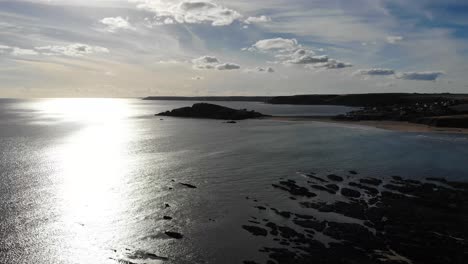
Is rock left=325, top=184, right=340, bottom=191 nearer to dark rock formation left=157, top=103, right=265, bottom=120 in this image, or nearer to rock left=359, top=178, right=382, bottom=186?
rock left=359, top=178, right=382, bottom=186

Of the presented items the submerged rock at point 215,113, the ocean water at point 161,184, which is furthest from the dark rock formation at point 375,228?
the submerged rock at point 215,113

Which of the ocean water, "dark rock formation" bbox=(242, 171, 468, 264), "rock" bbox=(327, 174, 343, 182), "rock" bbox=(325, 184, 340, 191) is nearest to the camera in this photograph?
"dark rock formation" bbox=(242, 171, 468, 264)

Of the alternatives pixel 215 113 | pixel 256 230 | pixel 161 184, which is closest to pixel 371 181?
pixel 256 230

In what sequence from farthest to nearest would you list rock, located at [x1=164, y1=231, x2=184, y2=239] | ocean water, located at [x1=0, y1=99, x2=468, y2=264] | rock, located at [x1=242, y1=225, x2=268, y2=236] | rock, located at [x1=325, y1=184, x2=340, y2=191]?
rock, located at [x1=325, y1=184, x2=340, y2=191] → rock, located at [x1=242, y1=225, x2=268, y2=236] → rock, located at [x1=164, y1=231, x2=184, y2=239] → ocean water, located at [x1=0, y1=99, x2=468, y2=264]

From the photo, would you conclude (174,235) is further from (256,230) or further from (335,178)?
(335,178)

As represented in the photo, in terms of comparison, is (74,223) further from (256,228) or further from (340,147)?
(340,147)

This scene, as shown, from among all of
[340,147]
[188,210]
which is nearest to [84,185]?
[188,210]

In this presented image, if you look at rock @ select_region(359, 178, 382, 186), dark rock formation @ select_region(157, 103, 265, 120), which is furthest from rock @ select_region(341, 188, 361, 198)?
dark rock formation @ select_region(157, 103, 265, 120)
